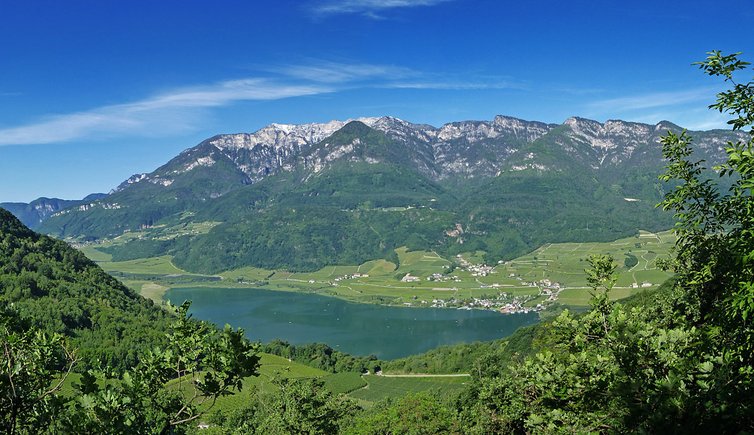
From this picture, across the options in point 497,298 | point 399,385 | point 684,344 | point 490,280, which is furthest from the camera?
point 490,280

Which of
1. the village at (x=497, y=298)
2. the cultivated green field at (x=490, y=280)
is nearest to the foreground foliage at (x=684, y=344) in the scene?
the village at (x=497, y=298)

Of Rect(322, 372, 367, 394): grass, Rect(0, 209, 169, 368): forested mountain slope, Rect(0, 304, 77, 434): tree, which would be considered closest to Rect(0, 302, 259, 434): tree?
Rect(0, 304, 77, 434): tree

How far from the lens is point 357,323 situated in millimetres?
117938

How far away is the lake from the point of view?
9856 centimetres

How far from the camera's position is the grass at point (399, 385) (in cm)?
6238

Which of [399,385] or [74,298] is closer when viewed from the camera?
[399,385]

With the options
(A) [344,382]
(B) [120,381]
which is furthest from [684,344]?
(A) [344,382]

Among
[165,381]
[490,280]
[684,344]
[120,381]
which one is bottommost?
[490,280]

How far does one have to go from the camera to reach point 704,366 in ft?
15.4

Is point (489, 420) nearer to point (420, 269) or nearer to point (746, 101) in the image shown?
point (746, 101)

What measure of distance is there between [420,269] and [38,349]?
A: 187 metres

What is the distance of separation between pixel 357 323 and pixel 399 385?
172 ft

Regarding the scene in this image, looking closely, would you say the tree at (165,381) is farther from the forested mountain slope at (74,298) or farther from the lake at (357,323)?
the lake at (357,323)

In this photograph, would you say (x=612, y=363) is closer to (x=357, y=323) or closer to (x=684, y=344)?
(x=684, y=344)
